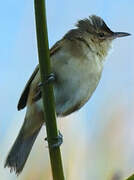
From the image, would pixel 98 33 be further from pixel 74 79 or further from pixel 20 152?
pixel 20 152

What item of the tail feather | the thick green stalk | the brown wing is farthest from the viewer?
the brown wing

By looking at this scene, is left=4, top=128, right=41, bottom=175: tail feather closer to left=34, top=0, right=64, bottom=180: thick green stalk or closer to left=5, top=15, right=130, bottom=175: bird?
left=5, top=15, right=130, bottom=175: bird

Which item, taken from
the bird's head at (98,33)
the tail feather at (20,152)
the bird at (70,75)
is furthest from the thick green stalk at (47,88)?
the bird's head at (98,33)

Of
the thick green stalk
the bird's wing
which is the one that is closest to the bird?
the bird's wing

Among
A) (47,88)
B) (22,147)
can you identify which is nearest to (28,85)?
(22,147)

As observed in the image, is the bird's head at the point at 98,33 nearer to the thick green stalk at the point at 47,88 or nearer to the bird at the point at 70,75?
the bird at the point at 70,75

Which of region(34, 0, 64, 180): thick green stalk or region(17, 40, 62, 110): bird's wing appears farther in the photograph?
region(17, 40, 62, 110): bird's wing

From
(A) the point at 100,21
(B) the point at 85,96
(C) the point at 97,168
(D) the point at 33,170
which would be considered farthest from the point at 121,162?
(A) the point at 100,21

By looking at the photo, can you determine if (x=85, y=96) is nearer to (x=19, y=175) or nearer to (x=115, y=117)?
(x=115, y=117)
